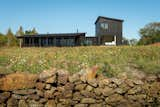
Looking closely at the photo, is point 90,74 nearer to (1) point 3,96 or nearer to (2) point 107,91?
(2) point 107,91

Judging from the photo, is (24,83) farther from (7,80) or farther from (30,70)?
(30,70)

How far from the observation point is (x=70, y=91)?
26.1 ft

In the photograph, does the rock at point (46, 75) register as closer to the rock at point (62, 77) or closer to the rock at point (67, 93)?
the rock at point (62, 77)

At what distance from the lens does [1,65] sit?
9984mm

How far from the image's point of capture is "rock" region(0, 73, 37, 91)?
7859mm

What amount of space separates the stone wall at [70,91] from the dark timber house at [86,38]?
28631mm

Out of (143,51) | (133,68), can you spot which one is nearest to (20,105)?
(133,68)

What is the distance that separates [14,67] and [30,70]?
2.10 feet

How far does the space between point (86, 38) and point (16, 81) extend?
31.4m

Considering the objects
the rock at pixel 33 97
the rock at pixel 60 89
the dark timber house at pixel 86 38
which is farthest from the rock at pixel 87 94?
the dark timber house at pixel 86 38

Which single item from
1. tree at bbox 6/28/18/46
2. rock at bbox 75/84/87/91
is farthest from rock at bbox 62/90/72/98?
tree at bbox 6/28/18/46

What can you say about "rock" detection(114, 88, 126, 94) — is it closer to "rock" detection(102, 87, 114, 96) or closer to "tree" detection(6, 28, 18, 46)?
"rock" detection(102, 87, 114, 96)

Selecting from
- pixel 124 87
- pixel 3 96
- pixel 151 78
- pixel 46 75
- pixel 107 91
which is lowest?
pixel 3 96

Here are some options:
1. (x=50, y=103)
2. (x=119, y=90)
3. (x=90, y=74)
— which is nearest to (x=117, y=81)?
(x=119, y=90)
